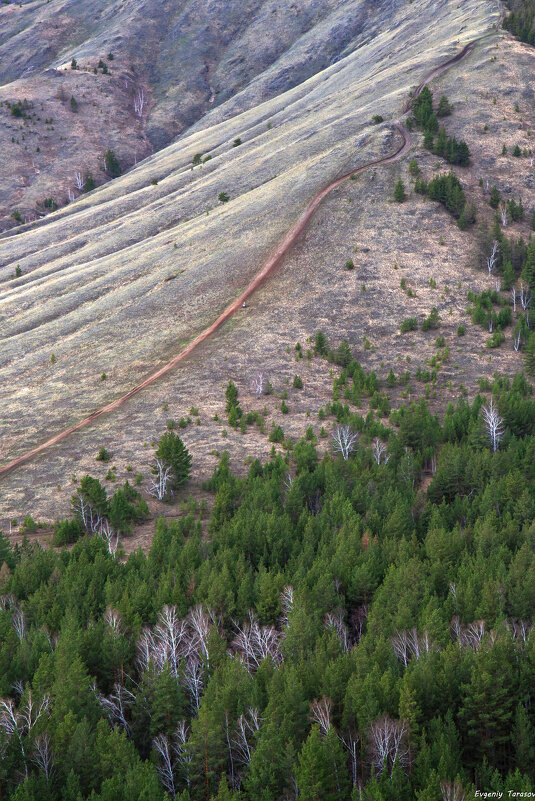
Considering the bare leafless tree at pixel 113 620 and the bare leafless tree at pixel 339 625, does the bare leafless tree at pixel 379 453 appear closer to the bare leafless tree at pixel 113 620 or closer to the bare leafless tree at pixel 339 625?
the bare leafless tree at pixel 339 625

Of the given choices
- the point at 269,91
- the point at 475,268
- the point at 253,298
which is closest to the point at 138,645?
the point at 253,298

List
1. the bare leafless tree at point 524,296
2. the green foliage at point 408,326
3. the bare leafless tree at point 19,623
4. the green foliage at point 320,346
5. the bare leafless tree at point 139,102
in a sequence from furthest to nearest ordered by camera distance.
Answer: the bare leafless tree at point 139,102
the bare leafless tree at point 524,296
the green foliage at point 408,326
the green foliage at point 320,346
the bare leafless tree at point 19,623

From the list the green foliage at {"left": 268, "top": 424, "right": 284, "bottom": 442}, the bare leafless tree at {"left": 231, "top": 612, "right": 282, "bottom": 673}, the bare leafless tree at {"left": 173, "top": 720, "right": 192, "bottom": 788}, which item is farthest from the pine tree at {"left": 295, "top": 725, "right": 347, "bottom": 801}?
the green foliage at {"left": 268, "top": 424, "right": 284, "bottom": 442}

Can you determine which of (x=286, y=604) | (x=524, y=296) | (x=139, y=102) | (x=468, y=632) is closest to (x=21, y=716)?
(x=286, y=604)

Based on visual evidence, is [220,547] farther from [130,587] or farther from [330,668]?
[330,668]

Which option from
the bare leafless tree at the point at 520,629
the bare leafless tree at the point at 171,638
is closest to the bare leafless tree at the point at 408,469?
the bare leafless tree at the point at 520,629

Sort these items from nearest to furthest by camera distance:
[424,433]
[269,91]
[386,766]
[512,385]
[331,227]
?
[386,766] < [424,433] < [512,385] < [331,227] < [269,91]

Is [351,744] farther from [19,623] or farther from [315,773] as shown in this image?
[19,623]
